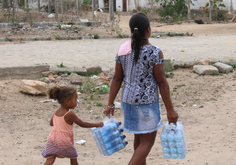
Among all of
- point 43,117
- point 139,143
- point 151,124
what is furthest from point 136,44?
point 43,117

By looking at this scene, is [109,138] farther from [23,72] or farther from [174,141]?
[23,72]

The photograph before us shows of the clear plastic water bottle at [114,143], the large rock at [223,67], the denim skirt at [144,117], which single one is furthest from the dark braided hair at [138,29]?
the large rock at [223,67]

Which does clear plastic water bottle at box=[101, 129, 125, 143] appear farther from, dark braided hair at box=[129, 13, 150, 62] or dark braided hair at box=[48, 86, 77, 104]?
dark braided hair at box=[129, 13, 150, 62]

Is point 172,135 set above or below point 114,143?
above

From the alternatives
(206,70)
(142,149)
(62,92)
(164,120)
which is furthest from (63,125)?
(206,70)

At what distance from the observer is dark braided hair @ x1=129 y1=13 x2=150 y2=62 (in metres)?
2.37

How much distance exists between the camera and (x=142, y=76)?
2.41 metres

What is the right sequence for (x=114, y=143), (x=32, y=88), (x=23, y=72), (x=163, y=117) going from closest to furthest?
1. (x=114, y=143)
2. (x=163, y=117)
3. (x=32, y=88)
4. (x=23, y=72)

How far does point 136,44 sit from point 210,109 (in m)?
3.19

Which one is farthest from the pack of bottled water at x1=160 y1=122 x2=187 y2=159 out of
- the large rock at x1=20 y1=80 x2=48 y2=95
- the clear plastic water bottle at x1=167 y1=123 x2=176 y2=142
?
the large rock at x1=20 y1=80 x2=48 y2=95

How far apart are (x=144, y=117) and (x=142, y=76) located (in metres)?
0.35

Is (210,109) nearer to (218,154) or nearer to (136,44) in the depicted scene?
(218,154)

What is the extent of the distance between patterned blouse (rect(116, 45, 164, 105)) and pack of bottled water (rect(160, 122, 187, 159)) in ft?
1.04

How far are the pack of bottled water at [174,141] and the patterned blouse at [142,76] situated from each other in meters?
0.32
